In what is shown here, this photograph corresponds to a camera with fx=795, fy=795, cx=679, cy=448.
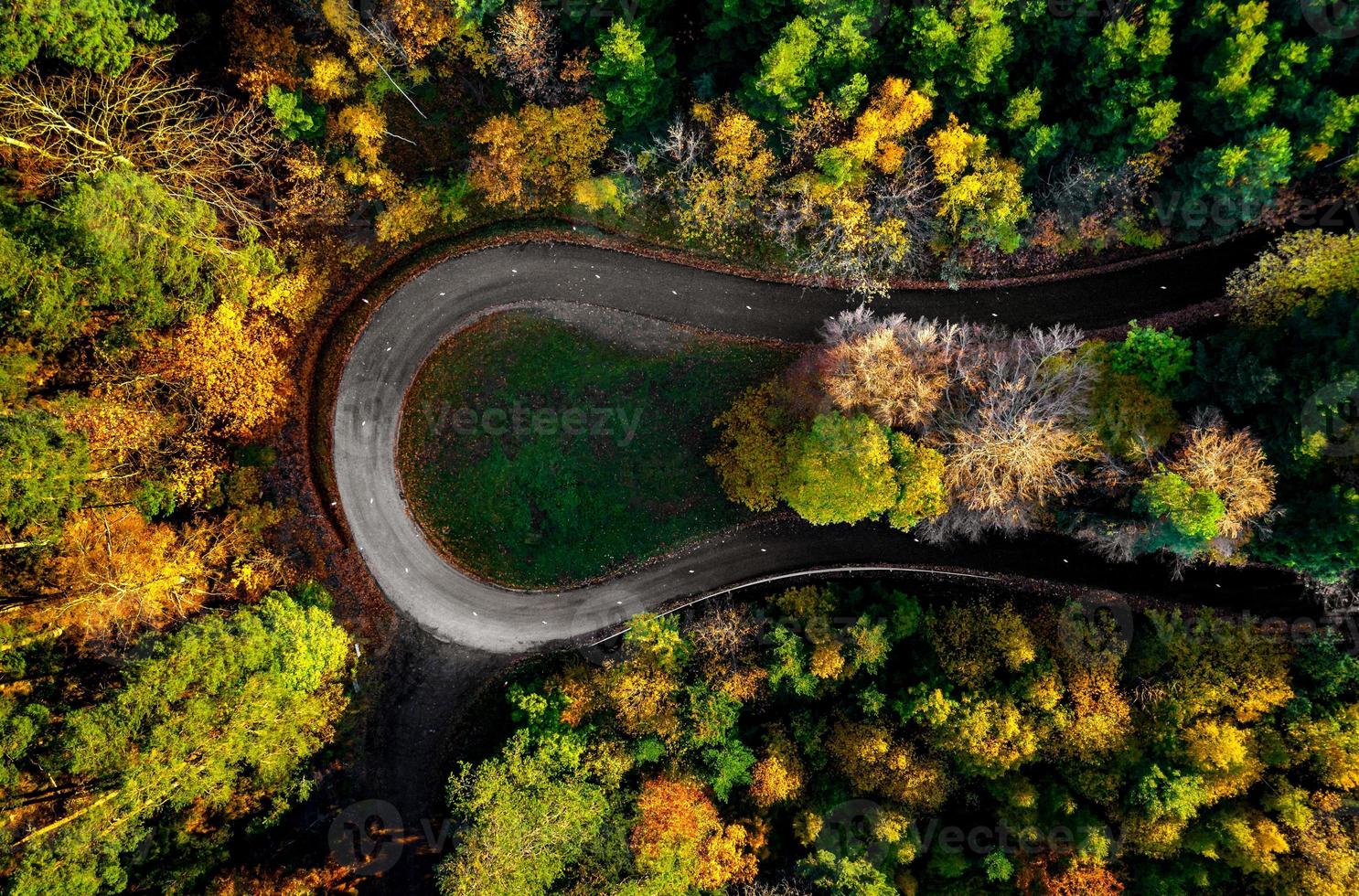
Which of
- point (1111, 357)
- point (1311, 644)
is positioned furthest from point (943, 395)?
point (1311, 644)

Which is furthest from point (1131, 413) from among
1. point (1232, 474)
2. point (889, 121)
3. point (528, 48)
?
point (528, 48)

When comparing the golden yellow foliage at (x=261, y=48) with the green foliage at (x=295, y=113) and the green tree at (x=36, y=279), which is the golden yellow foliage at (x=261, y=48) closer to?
the green foliage at (x=295, y=113)

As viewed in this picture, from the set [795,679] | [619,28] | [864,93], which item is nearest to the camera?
[619,28]

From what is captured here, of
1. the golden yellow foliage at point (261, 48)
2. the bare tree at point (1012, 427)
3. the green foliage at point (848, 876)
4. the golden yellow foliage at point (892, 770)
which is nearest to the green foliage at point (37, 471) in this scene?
the golden yellow foliage at point (261, 48)

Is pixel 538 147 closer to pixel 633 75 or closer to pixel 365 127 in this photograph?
pixel 633 75

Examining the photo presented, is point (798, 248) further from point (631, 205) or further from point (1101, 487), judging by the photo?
point (1101, 487)

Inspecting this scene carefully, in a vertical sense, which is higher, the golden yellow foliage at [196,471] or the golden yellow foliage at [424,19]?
the golden yellow foliage at [424,19]

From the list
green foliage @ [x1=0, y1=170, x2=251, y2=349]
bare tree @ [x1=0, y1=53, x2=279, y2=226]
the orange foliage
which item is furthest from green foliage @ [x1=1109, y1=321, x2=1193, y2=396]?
green foliage @ [x1=0, y1=170, x2=251, y2=349]
